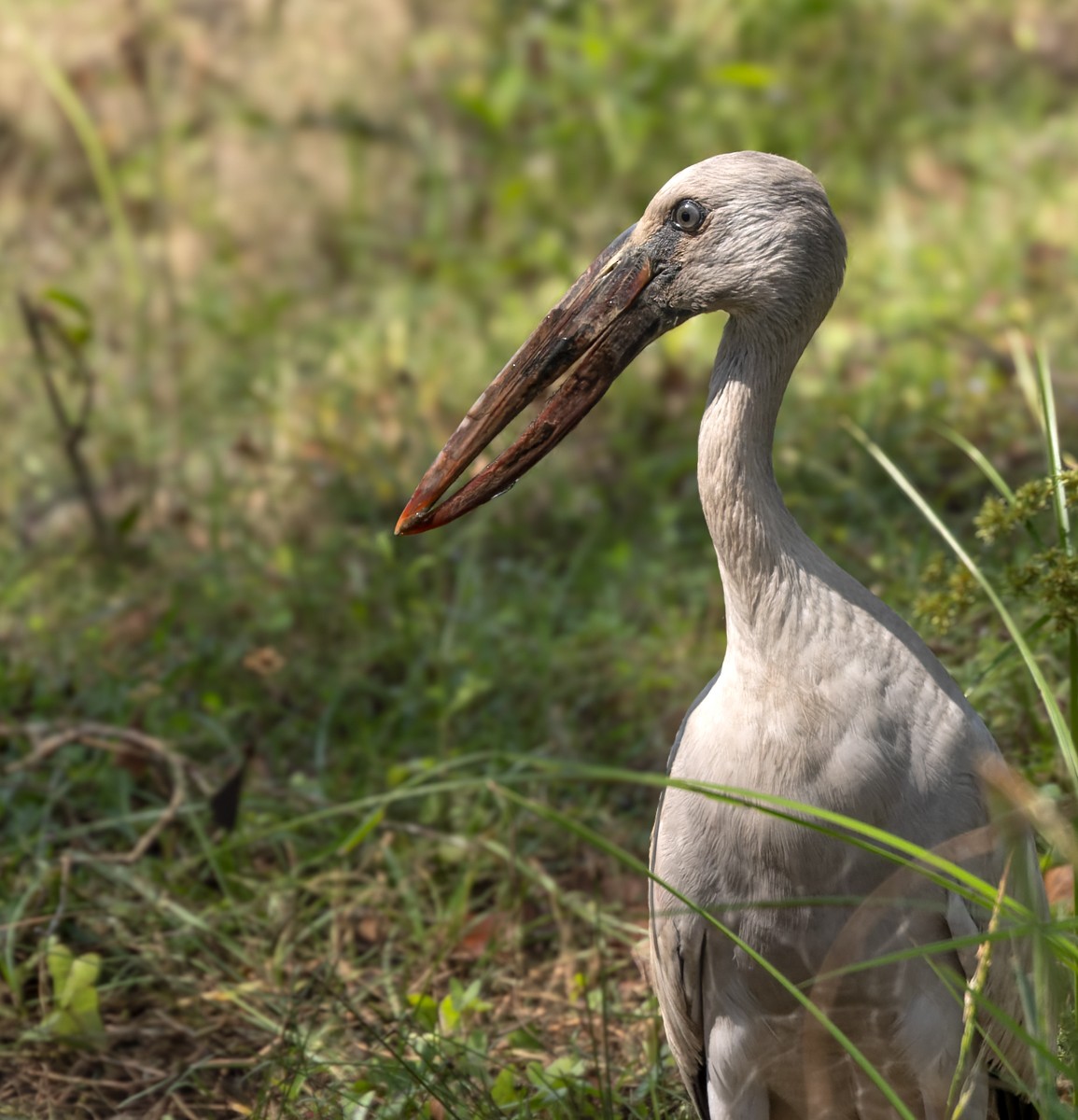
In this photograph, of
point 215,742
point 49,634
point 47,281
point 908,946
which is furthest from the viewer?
point 47,281

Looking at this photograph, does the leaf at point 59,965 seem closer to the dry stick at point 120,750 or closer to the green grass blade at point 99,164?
the dry stick at point 120,750

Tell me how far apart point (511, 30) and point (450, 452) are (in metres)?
4.45

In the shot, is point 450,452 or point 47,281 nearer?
point 450,452

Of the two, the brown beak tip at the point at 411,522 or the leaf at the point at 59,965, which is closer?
the brown beak tip at the point at 411,522

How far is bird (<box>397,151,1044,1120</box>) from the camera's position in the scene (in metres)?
2.14

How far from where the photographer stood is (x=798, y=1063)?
2.36 metres

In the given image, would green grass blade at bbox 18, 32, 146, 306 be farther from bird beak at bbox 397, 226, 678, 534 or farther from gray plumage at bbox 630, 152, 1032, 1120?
gray plumage at bbox 630, 152, 1032, 1120

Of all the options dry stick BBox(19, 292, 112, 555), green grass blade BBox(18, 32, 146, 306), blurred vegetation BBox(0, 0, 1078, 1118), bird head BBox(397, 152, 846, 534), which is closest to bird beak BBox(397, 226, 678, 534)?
bird head BBox(397, 152, 846, 534)

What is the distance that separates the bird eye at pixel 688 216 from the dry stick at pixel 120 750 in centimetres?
173

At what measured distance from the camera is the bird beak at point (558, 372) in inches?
94.2

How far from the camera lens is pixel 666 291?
236 centimetres

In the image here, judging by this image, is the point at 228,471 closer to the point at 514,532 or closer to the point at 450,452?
the point at 514,532

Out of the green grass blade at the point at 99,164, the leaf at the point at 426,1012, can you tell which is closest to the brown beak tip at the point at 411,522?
the leaf at the point at 426,1012

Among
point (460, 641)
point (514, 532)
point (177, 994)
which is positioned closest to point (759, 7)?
point (514, 532)
